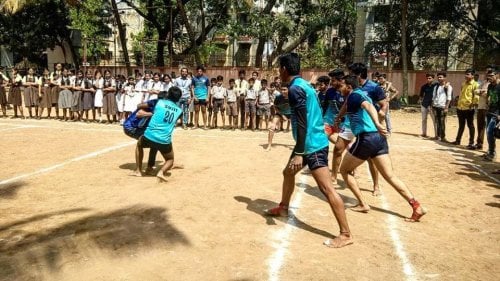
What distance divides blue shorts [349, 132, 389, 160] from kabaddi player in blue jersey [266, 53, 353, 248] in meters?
0.85

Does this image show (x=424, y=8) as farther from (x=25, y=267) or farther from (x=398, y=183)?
(x=25, y=267)

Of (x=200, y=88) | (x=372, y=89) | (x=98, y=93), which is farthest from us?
(x=98, y=93)

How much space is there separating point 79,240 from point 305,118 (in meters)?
2.78

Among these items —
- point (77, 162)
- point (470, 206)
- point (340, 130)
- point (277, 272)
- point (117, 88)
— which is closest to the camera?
point (277, 272)

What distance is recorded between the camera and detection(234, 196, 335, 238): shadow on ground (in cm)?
514

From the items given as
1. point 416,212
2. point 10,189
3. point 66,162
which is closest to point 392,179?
point 416,212

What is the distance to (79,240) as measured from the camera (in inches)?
185

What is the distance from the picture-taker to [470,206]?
248 inches

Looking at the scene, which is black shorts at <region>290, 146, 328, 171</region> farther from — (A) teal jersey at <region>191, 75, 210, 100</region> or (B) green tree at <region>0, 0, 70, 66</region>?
(B) green tree at <region>0, 0, 70, 66</region>

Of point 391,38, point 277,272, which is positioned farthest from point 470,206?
point 391,38

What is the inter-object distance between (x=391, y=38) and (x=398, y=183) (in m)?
23.7

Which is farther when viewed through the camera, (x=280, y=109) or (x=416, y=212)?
(x=280, y=109)

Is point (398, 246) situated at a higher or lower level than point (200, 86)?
lower

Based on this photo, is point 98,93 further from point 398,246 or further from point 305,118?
point 398,246
